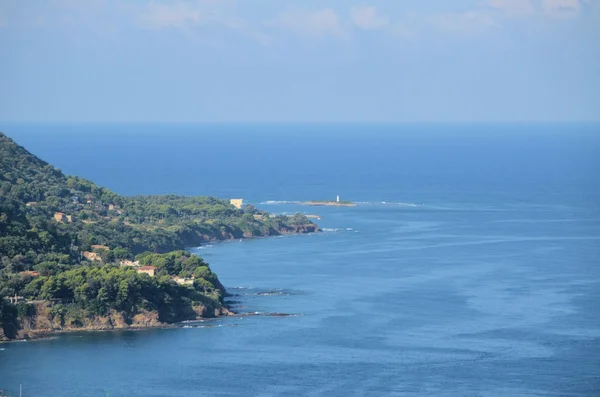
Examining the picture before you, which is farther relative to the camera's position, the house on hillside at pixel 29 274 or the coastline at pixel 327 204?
the coastline at pixel 327 204

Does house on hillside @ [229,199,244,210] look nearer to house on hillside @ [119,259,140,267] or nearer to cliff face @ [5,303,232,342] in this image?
house on hillside @ [119,259,140,267]

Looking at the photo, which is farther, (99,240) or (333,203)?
(333,203)

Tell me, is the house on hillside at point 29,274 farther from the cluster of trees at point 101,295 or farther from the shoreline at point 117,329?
the shoreline at point 117,329

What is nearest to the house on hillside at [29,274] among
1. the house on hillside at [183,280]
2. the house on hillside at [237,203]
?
the house on hillside at [183,280]

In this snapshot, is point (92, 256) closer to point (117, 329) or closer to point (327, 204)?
point (117, 329)

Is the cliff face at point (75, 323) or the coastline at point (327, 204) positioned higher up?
the coastline at point (327, 204)

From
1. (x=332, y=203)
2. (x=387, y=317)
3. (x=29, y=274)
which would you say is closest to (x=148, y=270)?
(x=29, y=274)

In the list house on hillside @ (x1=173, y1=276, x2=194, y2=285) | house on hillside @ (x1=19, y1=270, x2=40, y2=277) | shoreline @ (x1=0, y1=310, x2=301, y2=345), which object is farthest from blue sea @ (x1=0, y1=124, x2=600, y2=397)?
house on hillside @ (x1=19, y1=270, x2=40, y2=277)

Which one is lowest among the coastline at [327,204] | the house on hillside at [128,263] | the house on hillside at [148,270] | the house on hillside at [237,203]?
the house on hillside at [148,270]

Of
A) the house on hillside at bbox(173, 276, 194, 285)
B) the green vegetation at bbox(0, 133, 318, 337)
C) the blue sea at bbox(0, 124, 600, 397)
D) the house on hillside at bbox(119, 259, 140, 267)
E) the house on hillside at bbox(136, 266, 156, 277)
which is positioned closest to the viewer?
the blue sea at bbox(0, 124, 600, 397)
